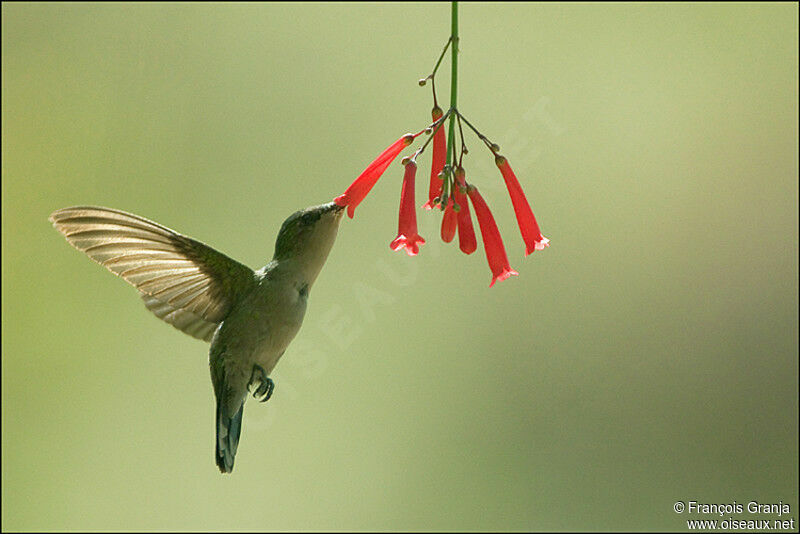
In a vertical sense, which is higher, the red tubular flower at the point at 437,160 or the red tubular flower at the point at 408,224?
the red tubular flower at the point at 437,160

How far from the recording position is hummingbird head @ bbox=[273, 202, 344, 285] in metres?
1.24

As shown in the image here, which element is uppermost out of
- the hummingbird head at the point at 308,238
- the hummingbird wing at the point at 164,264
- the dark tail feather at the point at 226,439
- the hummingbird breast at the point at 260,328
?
the hummingbird head at the point at 308,238

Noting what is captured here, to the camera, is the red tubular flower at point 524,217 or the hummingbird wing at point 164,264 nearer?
the hummingbird wing at point 164,264

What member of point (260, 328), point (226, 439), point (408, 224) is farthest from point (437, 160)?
point (226, 439)

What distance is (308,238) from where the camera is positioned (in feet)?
4.12

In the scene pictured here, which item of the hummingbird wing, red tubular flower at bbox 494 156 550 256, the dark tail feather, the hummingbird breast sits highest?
red tubular flower at bbox 494 156 550 256

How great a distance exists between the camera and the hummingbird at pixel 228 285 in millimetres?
1210

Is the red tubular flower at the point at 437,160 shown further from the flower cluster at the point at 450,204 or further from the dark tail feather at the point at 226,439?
the dark tail feather at the point at 226,439

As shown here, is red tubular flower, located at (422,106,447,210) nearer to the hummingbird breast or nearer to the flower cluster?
the flower cluster

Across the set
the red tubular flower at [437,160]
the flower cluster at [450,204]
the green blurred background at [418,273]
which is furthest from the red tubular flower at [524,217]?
the green blurred background at [418,273]

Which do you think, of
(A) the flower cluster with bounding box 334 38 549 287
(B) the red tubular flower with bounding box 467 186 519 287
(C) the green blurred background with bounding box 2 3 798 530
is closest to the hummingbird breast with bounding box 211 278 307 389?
(A) the flower cluster with bounding box 334 38 549 287

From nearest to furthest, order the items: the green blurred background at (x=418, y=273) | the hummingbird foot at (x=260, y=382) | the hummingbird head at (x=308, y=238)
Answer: the hummingbird head at (x=308, y=238)
the hummingbird foot at (x=260, y=382)
the green blurred background at (x=418, y=273)

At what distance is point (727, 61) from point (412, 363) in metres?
1.81

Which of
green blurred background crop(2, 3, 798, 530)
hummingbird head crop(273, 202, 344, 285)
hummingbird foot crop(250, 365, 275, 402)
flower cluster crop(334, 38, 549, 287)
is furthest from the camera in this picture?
green blurred background crop(2, 3, 798, 530)
